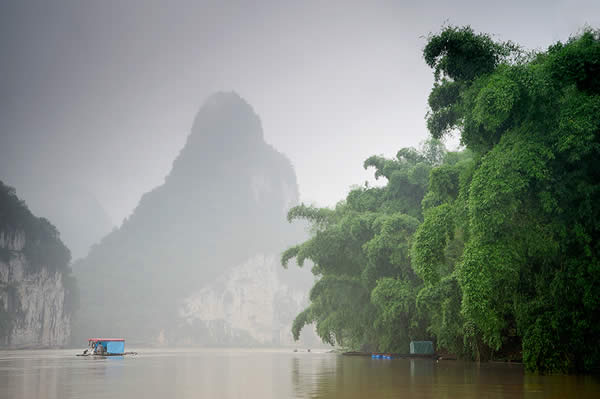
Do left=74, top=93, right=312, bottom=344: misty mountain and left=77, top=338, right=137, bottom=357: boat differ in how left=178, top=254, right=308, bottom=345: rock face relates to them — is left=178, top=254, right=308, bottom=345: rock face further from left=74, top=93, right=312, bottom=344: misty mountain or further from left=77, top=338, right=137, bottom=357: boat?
left=77, top=338, right=137, bottom=357: boat

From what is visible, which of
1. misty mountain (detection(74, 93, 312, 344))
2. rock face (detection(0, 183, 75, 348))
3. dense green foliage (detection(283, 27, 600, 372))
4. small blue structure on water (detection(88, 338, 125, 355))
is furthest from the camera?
misty mountain (detection(74, 93, 312, 344))

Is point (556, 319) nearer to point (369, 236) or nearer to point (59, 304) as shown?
point (369, 236)

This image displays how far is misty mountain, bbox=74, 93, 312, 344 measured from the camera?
100 metres

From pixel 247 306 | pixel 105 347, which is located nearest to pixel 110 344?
pixel 105 347

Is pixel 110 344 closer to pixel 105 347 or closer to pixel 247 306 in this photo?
pixel 105 347

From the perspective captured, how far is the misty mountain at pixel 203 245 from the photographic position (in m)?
100

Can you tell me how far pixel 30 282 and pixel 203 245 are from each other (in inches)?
1804

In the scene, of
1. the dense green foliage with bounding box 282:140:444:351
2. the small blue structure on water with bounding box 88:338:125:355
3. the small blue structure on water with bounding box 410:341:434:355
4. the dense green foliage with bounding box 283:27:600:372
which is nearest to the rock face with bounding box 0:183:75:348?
the small blue structure on water with bounding box 88:338:125:355

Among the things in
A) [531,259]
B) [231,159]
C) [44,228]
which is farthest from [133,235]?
[531,259]

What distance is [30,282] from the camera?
74812 mm

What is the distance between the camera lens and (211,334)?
9956 centimetres

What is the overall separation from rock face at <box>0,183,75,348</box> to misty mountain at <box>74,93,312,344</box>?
13586 mm

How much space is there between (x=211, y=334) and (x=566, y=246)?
94878mm

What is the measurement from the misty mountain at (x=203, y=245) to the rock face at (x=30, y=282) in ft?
44.6
